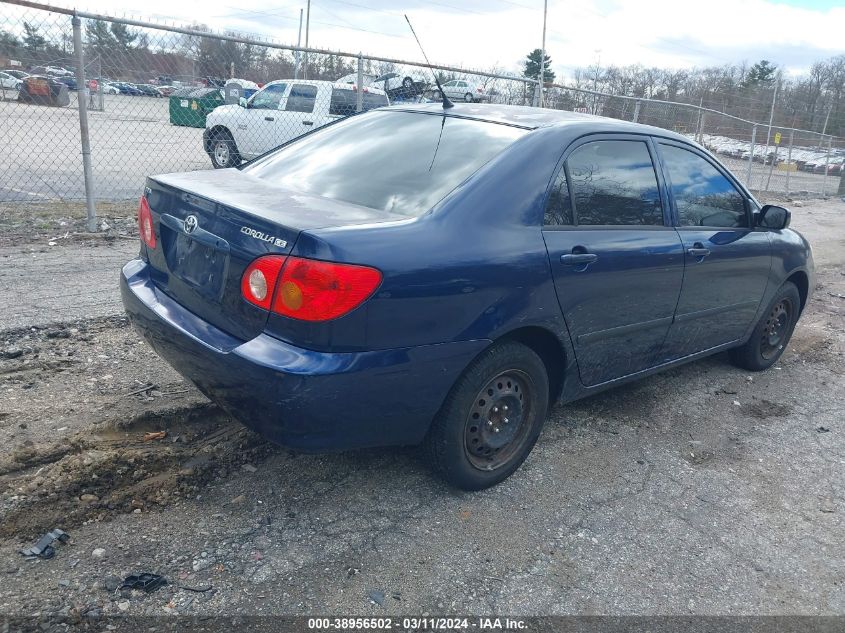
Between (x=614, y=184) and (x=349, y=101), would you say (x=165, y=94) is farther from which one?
(x=614, y=184)

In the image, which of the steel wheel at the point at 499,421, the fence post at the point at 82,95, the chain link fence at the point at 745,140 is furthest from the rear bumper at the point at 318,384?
the chain link fence at the point at 745,140

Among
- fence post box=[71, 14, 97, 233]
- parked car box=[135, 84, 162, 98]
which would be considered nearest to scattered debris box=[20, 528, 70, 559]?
fence post box=[71, 14, 97, 233]

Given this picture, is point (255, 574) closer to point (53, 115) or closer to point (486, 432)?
point (486, 432)

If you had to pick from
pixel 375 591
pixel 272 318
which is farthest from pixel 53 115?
pixel 375 591

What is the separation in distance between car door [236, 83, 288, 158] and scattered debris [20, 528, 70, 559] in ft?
→ 35.7

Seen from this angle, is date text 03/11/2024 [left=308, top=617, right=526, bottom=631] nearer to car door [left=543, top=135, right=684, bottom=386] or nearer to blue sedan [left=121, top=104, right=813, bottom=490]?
blue sedan [left=121, top=104, right=813, bottom=490]

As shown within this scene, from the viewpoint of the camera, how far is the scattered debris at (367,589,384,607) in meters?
2.49

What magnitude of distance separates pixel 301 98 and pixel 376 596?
1097 centimetres

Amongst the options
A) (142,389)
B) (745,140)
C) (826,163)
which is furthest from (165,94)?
(826,163)

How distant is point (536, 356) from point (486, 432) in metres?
0.42

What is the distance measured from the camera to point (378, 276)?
2.53m

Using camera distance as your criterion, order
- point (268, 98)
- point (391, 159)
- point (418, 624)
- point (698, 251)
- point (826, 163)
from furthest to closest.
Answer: point (826, 163) < point (268, 98) < point (698, 251) < point (391, 159) < point (418, 624)

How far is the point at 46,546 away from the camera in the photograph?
2535 millimetres

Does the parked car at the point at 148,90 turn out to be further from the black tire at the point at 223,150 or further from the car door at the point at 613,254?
the car door at the point at 613,254
